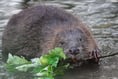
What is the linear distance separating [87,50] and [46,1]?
3684 mm

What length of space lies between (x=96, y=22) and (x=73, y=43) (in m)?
2.27

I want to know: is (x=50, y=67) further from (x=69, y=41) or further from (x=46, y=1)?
(x=46, y=1)

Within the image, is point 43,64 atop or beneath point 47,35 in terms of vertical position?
beneath

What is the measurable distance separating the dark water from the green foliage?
0.64ft

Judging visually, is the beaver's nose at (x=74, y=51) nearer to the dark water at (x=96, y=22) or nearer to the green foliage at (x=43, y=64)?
the green foliage at (x=43, y=64)

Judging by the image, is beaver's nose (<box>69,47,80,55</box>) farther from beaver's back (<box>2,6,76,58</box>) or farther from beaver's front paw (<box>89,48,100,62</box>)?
beaver's back (<box>2,6,76,58</box>)

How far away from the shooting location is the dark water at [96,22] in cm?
640

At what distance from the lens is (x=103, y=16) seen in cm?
859

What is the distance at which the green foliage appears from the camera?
19.4 feet

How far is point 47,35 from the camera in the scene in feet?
22.1

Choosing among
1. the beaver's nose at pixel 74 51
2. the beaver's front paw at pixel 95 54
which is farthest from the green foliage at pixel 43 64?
the beaver's front paw at pixel 95 54

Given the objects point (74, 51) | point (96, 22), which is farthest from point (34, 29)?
point (96, 22)

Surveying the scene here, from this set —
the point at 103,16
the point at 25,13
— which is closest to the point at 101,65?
the point at 25,13

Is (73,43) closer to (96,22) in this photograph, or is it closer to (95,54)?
(95,54)
